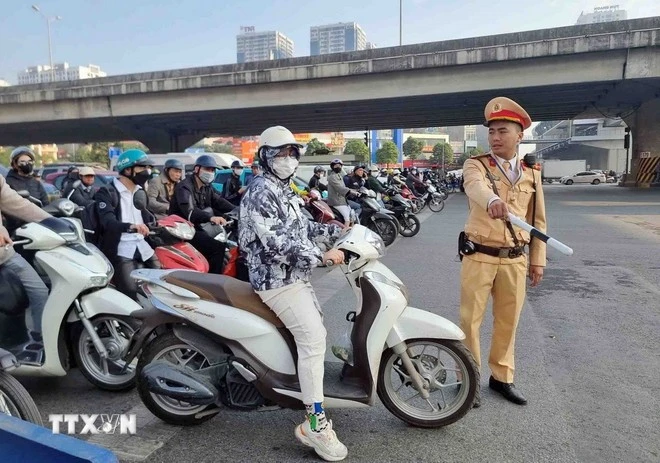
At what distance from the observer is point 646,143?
27969 millimetres

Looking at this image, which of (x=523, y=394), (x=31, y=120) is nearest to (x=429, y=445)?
(x=523, y=394)

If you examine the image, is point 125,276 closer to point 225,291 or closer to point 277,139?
point 225,291

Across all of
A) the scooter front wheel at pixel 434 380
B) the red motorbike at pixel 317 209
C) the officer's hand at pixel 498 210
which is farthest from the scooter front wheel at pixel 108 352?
the red motorbike at pixel 317 209

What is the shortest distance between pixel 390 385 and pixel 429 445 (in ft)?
1.26

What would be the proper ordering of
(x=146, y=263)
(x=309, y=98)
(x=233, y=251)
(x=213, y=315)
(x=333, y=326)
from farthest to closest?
(x=309, y=98)
(x=233, y=251)
(x=333, y=326)
(x=146, y=263)
(x=213, y=315)

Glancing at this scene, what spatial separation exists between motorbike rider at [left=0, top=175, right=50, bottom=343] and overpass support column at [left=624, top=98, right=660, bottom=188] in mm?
30997

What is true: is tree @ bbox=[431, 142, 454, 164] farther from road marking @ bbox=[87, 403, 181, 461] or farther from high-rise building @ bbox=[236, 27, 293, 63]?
road marking @ bbox=[87, 403, 181, 461]

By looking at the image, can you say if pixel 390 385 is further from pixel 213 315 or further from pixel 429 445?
pixel 213 315

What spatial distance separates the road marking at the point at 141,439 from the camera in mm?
2799

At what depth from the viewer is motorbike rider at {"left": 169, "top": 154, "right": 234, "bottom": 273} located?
5641 mm

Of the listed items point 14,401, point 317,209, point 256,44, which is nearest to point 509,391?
point 14,401

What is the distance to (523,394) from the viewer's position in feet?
11.4

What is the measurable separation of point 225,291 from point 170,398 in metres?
0.76

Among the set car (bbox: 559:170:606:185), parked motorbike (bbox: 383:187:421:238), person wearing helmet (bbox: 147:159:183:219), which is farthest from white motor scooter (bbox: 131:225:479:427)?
car (bbox: 559:170:606:185)
